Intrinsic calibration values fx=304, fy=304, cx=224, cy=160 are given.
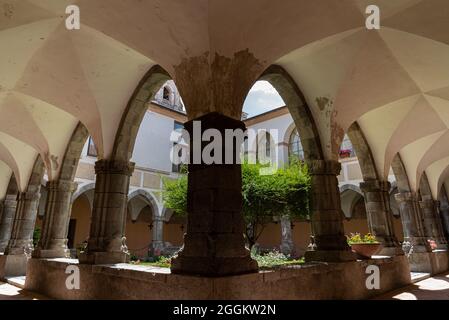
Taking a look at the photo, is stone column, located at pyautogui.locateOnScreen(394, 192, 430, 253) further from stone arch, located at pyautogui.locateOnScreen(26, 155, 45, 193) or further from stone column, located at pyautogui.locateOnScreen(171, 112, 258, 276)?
stone arch, located at pyautogui.locateOnScreen(26, 155, 45, 193)

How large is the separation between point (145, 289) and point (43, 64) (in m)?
3.83

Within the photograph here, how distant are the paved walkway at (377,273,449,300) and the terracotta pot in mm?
727

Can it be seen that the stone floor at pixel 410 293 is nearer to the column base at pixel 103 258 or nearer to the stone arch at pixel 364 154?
the column base at pixel 103 258

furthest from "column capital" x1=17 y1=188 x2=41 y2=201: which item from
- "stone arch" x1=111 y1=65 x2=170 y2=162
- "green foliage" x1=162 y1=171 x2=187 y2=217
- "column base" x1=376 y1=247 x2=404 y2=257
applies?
"column base" x1=376 y1=247 x2=404 y2=257

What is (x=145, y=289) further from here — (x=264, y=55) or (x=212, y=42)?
(x=264, y=55)

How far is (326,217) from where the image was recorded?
16.0ft

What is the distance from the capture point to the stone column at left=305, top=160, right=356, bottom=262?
468 cm

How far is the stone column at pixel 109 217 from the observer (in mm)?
4805

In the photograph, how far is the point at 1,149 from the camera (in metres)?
8.34

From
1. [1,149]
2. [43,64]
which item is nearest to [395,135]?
[43,64]

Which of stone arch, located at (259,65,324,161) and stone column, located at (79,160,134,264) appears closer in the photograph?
stone column, located at (79,160,134,264)

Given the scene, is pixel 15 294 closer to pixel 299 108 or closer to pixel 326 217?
pixel 326 217

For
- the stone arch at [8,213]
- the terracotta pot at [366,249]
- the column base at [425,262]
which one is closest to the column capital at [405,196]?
the column base at [425,262]

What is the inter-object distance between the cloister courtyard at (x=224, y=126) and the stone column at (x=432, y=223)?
82.5 inches
